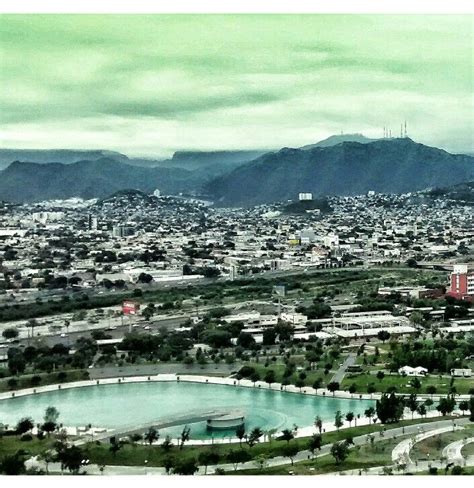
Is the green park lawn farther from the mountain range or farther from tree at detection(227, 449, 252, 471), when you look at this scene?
the mountain range

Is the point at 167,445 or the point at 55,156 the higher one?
the point at 55,156

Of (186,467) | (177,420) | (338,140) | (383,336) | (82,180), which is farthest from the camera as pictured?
(82,180)

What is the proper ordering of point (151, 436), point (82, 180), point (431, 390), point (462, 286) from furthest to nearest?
point (462, 286) → point (82, 180) → point (431, 390) → point (151, 436)

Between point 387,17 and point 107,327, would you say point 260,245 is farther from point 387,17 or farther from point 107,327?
point 387,17

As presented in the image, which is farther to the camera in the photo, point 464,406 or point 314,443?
point 464,406

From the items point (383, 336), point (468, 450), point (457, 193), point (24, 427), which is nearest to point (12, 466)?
point (24, 427)

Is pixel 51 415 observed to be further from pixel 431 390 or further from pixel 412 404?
pixel 431 390
